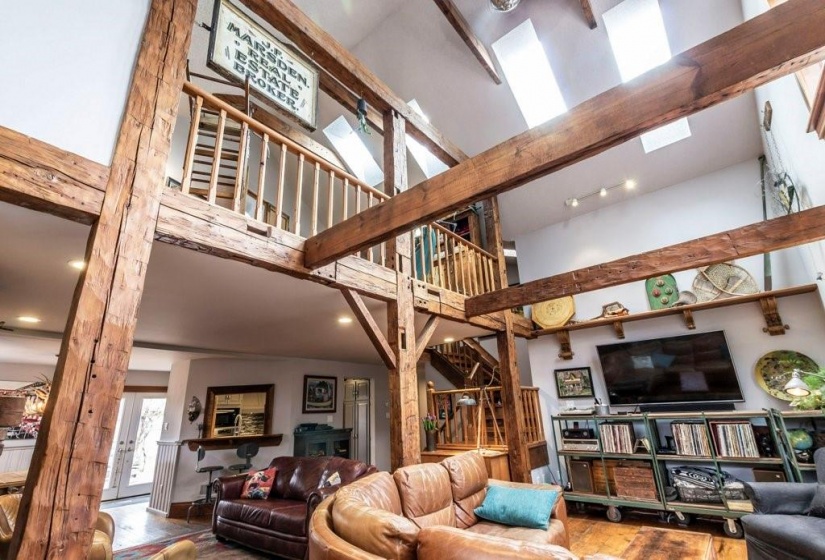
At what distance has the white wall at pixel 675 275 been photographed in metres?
4.48

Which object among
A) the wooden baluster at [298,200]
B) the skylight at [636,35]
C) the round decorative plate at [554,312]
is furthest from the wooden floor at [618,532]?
the skylight at [636,35]

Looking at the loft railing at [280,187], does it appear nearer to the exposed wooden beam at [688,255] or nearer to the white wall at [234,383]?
the exposed wooden beam at [688,255]

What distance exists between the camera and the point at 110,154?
2.02 meters

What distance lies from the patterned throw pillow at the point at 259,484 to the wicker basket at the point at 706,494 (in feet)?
15.6

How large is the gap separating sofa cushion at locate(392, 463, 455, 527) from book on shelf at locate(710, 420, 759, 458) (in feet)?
10.3

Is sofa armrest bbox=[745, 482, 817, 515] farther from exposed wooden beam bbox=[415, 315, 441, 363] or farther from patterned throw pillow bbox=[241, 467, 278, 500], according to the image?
patterned throw pillow bbox=[241, 467, 278, 500]

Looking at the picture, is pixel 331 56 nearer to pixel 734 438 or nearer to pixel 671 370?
pixel 671 370

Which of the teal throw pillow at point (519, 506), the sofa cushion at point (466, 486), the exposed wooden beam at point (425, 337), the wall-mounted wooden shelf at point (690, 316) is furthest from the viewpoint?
the wall-mounted wooden shelf at point (690, 316)

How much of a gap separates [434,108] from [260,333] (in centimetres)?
411

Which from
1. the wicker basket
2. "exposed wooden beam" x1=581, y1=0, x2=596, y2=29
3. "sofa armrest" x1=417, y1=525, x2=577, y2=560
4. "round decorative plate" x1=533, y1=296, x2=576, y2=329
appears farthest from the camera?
"round decorative plate" x1=533, y1=296, x2=576, y2=329

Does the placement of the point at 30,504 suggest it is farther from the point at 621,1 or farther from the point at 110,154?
the point at 621,1

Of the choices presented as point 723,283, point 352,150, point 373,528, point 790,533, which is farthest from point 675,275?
point 352,150

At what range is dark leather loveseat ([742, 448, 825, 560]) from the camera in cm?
247

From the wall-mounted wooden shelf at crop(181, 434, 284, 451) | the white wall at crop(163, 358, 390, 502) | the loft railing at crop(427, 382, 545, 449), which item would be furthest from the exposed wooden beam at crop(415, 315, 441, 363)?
the wall-mounted wooden shelf at crop(181, 434, 284, 451)
